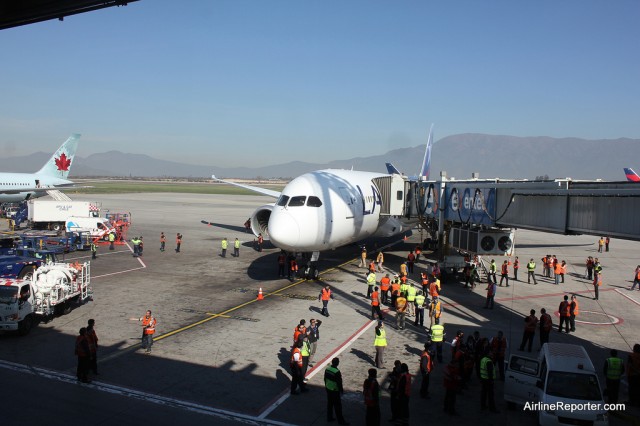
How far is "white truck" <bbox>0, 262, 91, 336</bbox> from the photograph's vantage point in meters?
16.6

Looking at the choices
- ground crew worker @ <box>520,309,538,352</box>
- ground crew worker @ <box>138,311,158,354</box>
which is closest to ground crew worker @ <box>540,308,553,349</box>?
ground crew worker @ <box>520,309,538,352</box>

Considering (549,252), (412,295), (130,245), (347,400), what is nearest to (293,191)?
(412,295)

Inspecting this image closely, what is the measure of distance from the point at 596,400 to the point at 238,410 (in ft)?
27.0

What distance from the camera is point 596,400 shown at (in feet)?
36.1

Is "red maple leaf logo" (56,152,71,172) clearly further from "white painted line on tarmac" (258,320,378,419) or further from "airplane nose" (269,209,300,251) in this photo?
"white painted line on tarmac" (258,320,378,419)

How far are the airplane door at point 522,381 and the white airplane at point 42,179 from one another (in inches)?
2080

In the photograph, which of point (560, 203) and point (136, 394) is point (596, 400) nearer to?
point (560, 203)

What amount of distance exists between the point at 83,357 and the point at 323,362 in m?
6.79

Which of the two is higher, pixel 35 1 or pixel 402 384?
pixel 35 1

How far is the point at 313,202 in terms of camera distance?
953 inches

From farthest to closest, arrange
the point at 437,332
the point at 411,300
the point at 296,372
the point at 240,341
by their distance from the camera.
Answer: the point at 411,300 < the point at 240,341 < the point at 437,332 < the point at 296,372

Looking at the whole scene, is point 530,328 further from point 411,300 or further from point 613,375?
point 411,300

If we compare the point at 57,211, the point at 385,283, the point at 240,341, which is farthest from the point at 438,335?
the point at 57,211

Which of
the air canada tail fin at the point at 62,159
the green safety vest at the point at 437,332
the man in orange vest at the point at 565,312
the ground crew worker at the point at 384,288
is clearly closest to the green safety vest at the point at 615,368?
the green safety vest at the point at 437,332
